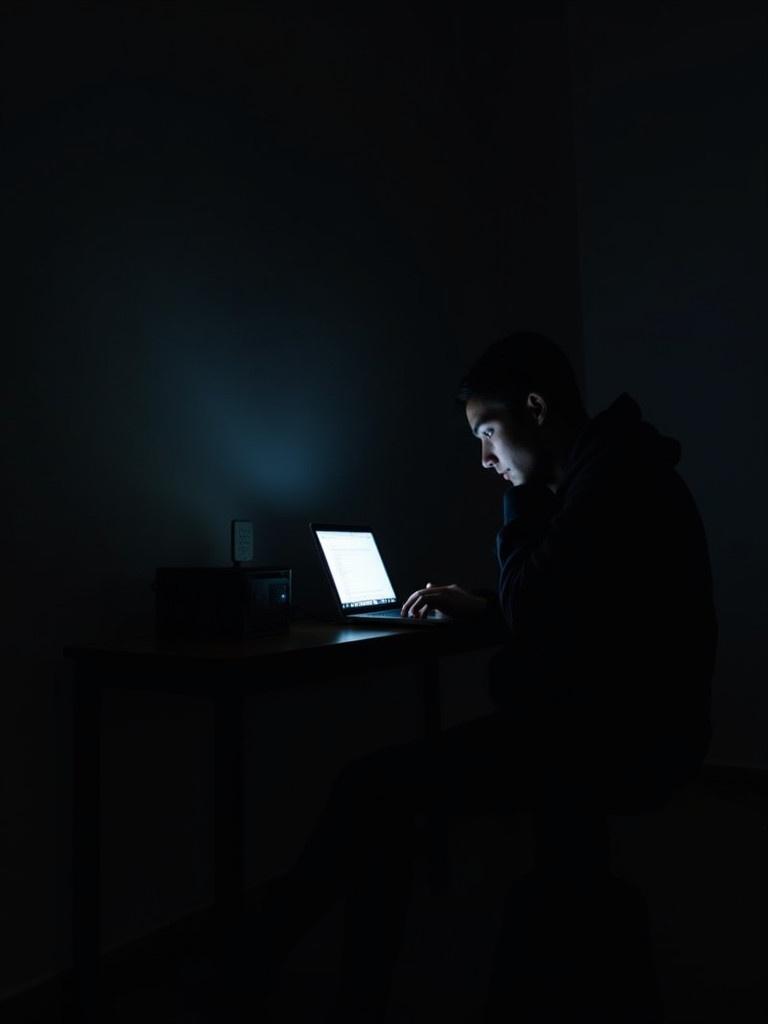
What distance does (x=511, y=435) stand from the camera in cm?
183

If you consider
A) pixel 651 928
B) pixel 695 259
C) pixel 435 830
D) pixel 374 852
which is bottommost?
pixel 651 928

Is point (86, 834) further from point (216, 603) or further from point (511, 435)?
point (511, 435)

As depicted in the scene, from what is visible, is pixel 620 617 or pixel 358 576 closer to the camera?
pixel 620 617

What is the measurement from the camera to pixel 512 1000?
144cm

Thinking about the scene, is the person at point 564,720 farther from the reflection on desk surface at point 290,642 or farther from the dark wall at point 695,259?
the dark wall at point 695,259

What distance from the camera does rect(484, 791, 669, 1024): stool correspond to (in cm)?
137

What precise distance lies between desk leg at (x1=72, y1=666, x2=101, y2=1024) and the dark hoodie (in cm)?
83

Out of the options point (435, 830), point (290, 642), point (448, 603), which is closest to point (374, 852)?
point (290, 642)

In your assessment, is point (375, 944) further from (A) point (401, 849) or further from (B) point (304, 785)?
(B) point (304, 785)

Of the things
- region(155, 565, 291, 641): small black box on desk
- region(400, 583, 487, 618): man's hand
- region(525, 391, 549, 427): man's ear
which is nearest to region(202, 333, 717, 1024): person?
region(525, 391, 549, 427): man's ear

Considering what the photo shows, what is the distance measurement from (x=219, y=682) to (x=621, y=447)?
809 millimetres

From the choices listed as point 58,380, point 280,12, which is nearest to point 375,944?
point 58,380

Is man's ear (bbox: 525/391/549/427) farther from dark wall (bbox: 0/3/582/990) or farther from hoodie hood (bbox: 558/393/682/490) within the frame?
dark wall (bbox: 0/3/582/990)

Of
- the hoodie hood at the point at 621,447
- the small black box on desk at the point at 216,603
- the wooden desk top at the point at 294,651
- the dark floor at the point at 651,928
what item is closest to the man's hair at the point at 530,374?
the hoodie hood at the point at 621,447
